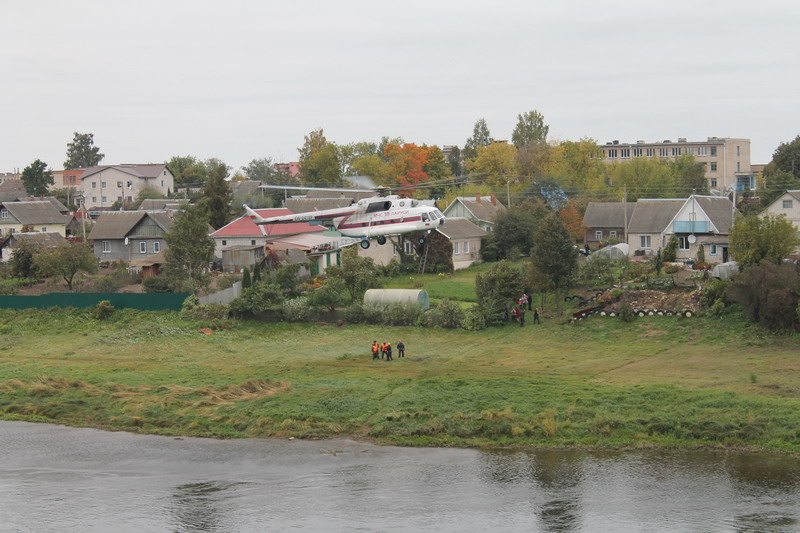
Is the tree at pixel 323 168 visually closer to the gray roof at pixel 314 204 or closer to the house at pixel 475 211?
the gray roof at pixel 314 204

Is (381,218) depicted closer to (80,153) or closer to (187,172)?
(187,172)

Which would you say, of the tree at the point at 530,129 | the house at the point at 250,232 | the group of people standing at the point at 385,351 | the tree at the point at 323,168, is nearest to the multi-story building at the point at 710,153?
the tree at the point at 530,129

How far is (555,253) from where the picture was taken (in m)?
47.9

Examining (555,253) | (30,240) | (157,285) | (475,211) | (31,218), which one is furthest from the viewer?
(31,218)

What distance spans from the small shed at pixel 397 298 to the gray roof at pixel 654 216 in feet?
77.7

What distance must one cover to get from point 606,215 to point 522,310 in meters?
30.4

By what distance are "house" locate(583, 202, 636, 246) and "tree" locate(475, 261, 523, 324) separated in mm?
28312

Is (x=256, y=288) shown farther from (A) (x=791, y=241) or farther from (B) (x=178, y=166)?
(B) (x=178, y=166)

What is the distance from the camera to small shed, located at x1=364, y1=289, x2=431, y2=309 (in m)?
49.5

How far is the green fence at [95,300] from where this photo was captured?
51.7 meters

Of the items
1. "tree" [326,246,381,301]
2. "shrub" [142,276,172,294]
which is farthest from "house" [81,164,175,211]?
"tree" [326,246,381,301]

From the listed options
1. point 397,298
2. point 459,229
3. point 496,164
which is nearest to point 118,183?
point 496,164

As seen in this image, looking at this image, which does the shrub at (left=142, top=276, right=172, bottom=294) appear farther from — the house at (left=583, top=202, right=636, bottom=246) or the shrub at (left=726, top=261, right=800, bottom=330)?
the house at (left=583, top=202, right=636, bottom=246)

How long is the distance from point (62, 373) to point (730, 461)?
1058 inches
